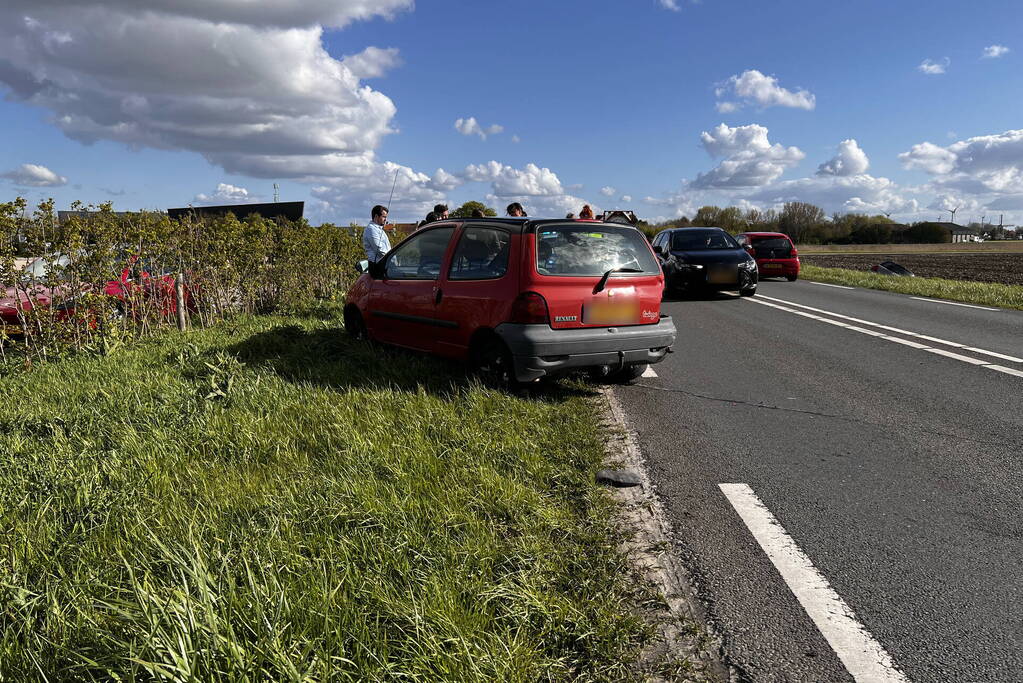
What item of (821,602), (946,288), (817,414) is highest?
(946,288)

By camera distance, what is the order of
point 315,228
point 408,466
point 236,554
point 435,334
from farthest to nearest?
point 315,228
point 435,334
point 408,466
point 236,554

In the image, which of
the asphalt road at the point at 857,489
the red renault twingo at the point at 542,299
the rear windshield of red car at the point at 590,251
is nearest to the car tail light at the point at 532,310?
the red renault twingo at the point at 542,299

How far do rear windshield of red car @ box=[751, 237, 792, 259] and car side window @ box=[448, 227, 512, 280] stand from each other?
52.2 ft

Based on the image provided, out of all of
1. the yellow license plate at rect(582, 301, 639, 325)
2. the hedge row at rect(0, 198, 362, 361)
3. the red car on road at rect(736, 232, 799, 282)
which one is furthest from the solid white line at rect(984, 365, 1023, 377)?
the red car on road at rect(736, 232, 799, 282)

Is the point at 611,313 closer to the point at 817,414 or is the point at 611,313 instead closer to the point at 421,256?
the point at 817,414

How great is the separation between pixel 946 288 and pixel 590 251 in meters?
13.8

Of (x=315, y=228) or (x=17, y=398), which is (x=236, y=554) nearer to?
(x=17, y=398)

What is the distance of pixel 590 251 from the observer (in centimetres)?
591

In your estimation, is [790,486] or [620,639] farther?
[790,486]

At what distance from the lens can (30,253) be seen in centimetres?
735

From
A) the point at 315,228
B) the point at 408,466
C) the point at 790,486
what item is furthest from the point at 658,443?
the point at 315,228

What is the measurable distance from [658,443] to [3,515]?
377 cm

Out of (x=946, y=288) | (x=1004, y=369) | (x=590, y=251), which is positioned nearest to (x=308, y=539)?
(x=590, y=251)

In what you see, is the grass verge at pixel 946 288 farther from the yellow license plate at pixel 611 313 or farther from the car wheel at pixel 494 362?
the car wheel at pixel 494 362
